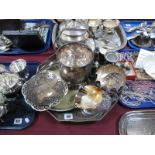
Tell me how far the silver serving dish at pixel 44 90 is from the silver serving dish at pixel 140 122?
0.78 feet

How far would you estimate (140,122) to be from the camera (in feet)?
2.48

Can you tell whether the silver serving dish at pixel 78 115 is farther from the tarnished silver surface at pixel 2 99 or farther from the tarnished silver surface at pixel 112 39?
the tarnished silver surface at pixel 112 39

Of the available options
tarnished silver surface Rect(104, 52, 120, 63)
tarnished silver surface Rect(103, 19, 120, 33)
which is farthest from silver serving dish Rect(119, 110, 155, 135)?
tarnished silver surface Rect(103, 19, 120, 33)

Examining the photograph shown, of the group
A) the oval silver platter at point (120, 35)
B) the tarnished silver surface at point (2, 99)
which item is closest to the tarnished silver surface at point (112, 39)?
the oval silver platter at point (120, 35)

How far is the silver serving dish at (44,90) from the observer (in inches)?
27.2

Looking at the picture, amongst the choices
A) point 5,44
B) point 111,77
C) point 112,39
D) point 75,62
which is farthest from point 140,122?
point 5,44

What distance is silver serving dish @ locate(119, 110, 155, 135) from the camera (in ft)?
2.45

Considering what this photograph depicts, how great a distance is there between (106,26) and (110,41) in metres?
0.08

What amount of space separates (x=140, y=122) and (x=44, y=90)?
349 millimetres

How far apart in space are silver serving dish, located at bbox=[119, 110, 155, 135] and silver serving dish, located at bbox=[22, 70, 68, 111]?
238 millimetres

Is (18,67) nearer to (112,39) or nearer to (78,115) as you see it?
(78,115)

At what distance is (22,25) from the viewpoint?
1.01 metres
